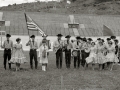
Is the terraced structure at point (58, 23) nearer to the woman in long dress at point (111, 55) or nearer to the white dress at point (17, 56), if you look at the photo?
the woman in long dress at point (111, 55)

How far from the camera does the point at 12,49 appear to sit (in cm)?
1488

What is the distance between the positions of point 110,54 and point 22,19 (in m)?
30.2

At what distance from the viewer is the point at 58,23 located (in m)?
44.4

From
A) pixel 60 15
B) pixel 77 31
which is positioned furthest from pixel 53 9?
pixel 77 31

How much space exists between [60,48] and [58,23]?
1136 inches

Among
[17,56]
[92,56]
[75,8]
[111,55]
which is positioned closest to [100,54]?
[92,56]

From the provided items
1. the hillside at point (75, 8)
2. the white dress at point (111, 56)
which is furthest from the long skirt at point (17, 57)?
the hillside at point (75, 8)

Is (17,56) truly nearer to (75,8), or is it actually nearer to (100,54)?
(100,54)

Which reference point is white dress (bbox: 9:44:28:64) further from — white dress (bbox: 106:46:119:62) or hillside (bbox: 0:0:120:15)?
hillside (bbox: 0:0:120:15)

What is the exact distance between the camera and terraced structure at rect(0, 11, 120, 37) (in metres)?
40.8

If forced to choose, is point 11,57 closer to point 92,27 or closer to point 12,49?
point 12,49

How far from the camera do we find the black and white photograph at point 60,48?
10945 mm

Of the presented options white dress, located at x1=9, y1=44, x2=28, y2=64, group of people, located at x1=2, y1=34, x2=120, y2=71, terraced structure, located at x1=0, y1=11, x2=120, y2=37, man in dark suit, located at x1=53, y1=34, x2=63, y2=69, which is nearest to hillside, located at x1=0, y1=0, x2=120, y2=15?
terraced structure, located at x1=0, y1=11, x2=120, y2=37

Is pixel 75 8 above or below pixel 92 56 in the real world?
above
